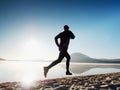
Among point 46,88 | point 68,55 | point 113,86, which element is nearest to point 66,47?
point 68,55

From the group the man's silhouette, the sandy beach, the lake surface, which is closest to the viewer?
the sandy beach

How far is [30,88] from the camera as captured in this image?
1130 cm

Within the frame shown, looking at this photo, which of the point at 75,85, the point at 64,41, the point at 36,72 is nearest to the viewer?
the point at 75,85

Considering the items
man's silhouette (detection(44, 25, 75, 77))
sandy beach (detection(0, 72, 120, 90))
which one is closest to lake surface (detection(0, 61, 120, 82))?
sandy beach (detection(0, 72, 120, 90))

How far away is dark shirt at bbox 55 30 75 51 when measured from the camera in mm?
13695

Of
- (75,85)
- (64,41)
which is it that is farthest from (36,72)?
(75,85)

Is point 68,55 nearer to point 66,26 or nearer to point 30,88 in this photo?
point 66,26

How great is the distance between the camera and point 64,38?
45.2 feet

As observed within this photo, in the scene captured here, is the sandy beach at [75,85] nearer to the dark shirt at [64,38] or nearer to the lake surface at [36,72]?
the dark shirt at [64,38]

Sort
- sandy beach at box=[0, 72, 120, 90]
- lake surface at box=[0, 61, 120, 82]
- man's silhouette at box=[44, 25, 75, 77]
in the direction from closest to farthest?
sandy beach at box=[0, 72, 120, 90] → man's silhouette at box=[44, 25, 75, 77] → lake surface at box=[0, 61, 120, 82]

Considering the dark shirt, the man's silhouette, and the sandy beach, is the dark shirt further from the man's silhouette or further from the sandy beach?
the sandy beach

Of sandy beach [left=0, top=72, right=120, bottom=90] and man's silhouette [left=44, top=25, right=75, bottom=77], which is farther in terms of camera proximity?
man's silhouette [left=44, top=25, right=75, bottom=77]

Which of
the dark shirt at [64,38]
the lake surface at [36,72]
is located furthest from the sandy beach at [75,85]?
the lake surface at [36,72]

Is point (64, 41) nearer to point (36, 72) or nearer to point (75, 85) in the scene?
point (75, 85)
